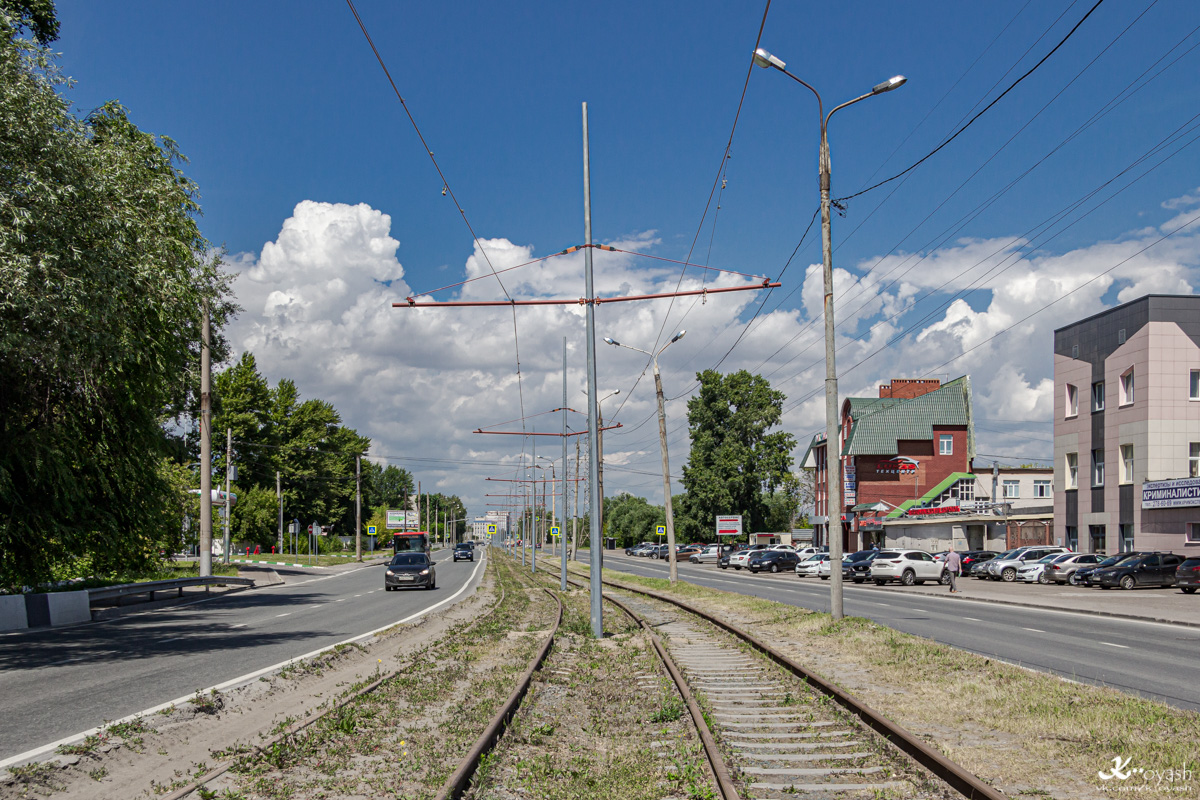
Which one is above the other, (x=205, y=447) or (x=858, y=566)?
(x=205, y=447)

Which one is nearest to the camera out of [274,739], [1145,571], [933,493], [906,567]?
[274,739]

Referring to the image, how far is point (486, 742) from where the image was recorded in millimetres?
8094

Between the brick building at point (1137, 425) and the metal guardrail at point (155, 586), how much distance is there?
40.5 metres

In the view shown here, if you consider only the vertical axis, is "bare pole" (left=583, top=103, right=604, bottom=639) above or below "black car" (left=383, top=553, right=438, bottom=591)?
above

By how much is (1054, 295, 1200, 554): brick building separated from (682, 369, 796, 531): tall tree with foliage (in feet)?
118

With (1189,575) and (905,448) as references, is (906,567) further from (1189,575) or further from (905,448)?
(905,448)

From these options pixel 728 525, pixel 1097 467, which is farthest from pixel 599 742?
pixel 728 525

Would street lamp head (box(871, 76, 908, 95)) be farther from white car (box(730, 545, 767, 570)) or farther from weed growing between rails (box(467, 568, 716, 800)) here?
white car (box(730, 545, 767, 570))

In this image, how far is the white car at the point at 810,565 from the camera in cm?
5478

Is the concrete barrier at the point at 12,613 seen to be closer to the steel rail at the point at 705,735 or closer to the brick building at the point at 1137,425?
the steel rail at the point at 705,735

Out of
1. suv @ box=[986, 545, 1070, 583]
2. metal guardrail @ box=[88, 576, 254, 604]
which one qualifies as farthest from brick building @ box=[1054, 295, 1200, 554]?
metal guardrail @ box=[88, 576, 254, 604]

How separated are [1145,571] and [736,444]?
4597cm

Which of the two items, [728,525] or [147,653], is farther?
[728,525]

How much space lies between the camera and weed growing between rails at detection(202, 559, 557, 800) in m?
7.13
